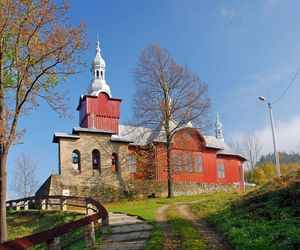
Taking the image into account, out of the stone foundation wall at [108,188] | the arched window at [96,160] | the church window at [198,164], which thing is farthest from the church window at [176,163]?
the arched window at [96,160]

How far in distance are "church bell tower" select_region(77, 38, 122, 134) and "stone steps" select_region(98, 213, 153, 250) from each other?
24.6 metres

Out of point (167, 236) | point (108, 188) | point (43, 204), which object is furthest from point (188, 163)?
point (167, 236)

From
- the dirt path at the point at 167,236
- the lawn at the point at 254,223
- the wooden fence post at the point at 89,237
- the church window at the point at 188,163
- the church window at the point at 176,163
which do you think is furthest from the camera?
the church window at the point at 188,163

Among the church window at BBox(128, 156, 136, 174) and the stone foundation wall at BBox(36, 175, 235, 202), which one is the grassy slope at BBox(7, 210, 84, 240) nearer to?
the stone foundation wall at BBox(36, 175, 235, 202)

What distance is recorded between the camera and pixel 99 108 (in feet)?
135

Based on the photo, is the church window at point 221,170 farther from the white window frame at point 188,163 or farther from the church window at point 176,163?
the church window at point 176,163

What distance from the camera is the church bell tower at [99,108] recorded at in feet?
133

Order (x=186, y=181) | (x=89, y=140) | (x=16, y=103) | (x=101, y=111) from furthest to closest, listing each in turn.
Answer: (x=101, y=111) → (x=186, y=181) → (x=89, y=140) → (x=16, y=103)

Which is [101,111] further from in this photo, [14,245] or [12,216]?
[14,245]

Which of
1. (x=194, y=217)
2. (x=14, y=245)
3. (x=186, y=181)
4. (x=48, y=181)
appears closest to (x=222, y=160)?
(x=186, y=181)

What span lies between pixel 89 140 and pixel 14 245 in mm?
27153

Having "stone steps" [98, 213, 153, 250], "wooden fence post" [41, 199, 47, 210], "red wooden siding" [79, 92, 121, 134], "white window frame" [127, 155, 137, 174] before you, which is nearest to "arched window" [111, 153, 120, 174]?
"white window frame" [127, 155, 137, 174]

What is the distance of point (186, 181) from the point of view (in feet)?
126

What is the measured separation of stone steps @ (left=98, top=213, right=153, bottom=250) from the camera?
34.4ft
